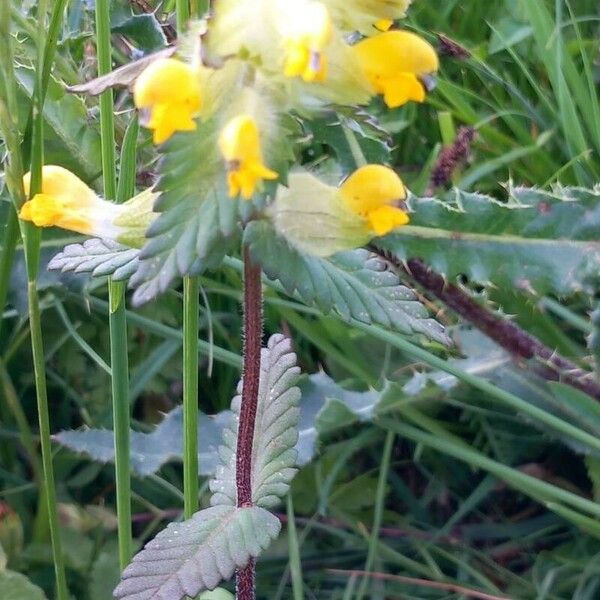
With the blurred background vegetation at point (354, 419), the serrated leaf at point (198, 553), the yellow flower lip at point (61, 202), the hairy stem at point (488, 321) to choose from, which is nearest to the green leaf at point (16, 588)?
the blurred background vegetation at point (354, 419)

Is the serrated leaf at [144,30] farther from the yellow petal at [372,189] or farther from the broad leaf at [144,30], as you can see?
the yellow petal at [372,189]

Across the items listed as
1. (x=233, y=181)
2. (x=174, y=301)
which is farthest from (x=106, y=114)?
(x=174, y=301)

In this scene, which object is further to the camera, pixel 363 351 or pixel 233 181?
pixel 363 351

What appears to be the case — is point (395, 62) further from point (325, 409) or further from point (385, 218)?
point (325, 409)

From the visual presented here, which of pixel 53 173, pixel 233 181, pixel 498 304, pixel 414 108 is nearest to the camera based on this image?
pixel 233 181

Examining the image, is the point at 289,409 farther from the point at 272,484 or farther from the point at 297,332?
the point at 297,332

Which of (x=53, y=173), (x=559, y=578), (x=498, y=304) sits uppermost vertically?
(x=53, y=173)

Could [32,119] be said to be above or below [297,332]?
above

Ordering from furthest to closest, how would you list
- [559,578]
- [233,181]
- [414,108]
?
[414,108] < [559,578] < [233,181]
